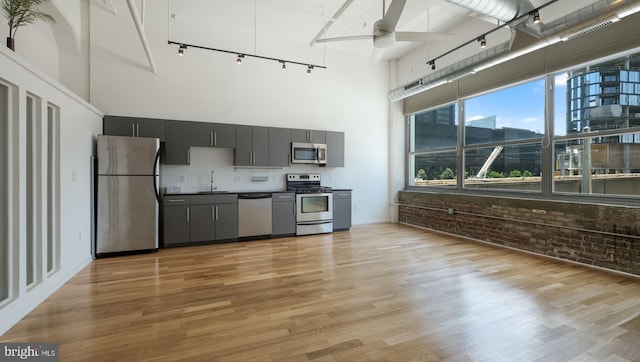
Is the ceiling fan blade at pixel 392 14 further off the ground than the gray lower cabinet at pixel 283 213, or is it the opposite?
the ceiling fan blade at pixel 392 14

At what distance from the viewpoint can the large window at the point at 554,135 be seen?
3604mm

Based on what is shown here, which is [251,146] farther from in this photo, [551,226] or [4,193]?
[551,226]

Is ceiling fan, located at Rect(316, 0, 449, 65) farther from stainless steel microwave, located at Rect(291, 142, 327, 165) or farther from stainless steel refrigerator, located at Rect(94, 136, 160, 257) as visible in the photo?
stainless steel refrigerator, located at Rect(94, 136, 160, 257)

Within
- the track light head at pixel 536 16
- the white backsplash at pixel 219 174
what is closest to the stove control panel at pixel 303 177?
the white backsplash at pixel 219 174

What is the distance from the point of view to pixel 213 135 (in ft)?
17.0

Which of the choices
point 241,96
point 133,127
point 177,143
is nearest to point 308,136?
point 241,96

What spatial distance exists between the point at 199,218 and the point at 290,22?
398 centimetres

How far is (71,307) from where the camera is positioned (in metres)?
2.60

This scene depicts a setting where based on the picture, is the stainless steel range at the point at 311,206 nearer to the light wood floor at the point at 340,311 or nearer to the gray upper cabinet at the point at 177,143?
the light wood floor at the point at 340,311

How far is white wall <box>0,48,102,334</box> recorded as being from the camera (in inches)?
92.9

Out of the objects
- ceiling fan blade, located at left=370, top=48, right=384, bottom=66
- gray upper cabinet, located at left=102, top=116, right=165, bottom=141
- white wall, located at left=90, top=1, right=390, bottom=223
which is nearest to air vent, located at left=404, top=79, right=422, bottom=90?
white wall, located at left=90, top=1, right=390, bottom=223

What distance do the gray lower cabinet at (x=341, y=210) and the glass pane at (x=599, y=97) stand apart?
149 inches

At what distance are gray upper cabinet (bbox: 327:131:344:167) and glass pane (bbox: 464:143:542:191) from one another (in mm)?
2602

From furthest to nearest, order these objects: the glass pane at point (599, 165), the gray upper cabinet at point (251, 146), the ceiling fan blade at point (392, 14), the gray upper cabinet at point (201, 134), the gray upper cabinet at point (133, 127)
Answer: the gray upper cabinet at point (251, 146), the gray upper cabinet at point (201, 134), the gray upper cabinet at point (133, 127), the glass pane at point (599, 165), the ceiling fan blade at point (392, 14)
